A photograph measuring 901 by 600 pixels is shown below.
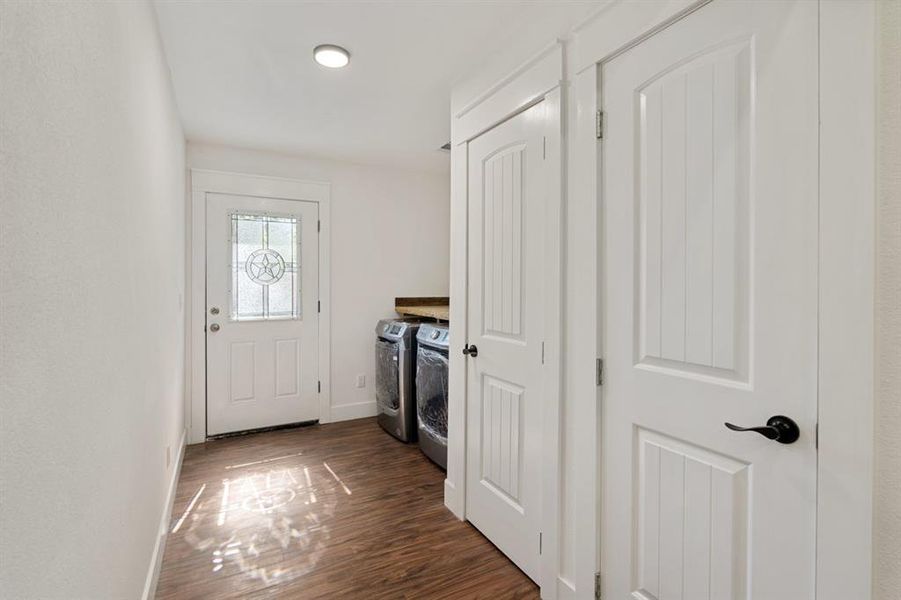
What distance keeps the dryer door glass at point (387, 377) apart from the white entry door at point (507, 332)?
53.7 inches

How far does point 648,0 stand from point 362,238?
3.21 metres

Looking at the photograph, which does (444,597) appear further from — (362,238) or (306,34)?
(362,238)

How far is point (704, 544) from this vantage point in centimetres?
125

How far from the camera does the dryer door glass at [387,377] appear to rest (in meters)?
3.62

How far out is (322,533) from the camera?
2.24 meters

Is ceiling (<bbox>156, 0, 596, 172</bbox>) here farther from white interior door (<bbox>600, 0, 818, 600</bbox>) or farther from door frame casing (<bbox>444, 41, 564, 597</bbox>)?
white interior door (<bbox>600, 0, 818, 600</bbox>)

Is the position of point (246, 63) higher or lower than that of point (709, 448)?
higher

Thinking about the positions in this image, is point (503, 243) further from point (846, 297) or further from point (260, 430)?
point (260, 430)

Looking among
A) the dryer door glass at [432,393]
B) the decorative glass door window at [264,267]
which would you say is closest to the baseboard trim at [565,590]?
the dryer door glass at [432,393]

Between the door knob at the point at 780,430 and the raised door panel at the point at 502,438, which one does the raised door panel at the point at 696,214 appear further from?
the raised door panel at the point at 502,438

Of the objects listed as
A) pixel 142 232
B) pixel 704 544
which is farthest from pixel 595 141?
pixel 142 232

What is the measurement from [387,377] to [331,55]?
2.44 metres

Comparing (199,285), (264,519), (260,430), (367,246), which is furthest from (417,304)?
(264,519)

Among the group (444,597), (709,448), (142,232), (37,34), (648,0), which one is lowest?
(444,597)
